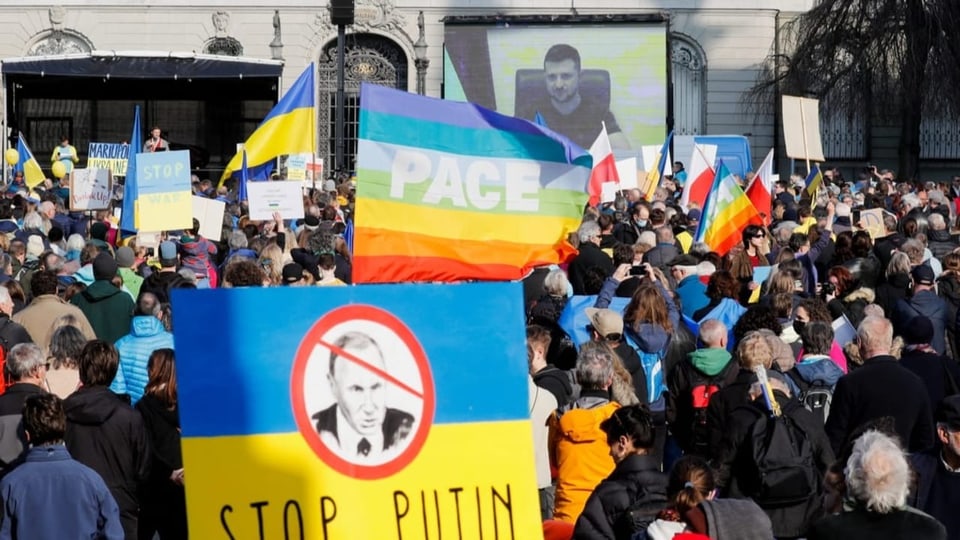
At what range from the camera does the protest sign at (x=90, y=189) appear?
18250 mm

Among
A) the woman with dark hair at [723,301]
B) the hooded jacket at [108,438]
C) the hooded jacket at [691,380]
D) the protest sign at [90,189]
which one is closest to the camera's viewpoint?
the hooded jacket at [108,438]

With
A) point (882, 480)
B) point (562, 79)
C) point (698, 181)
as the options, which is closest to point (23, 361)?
point (882, 480)

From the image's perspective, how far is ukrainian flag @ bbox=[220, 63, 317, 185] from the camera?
1783 centimetres

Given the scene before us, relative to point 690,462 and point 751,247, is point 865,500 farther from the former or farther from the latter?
point 751,247

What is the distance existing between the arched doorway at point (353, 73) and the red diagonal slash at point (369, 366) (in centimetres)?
3547

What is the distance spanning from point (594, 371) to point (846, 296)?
13.0 ft

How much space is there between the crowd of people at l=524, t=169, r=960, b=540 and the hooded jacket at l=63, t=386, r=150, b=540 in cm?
166

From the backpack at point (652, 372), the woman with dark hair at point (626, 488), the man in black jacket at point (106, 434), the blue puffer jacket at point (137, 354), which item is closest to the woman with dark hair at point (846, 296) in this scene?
the backpack at point (652, 372)

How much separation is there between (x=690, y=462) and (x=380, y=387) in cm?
149

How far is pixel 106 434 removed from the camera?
7184mm

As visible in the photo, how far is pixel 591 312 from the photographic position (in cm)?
970

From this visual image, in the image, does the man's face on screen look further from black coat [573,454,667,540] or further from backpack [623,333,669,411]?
black coat [573,454,667,540]

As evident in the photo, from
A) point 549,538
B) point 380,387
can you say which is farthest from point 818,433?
point 380,387

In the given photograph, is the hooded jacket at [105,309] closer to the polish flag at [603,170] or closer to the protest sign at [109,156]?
the polish flag at [603,170]
